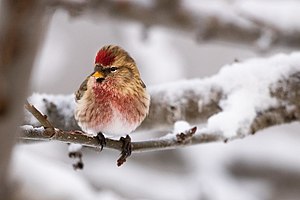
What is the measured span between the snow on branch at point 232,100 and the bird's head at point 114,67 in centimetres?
25

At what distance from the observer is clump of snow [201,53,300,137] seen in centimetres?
110

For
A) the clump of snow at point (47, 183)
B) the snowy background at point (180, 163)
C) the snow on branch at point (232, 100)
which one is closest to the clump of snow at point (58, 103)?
the snow on branch at point (232, 100)

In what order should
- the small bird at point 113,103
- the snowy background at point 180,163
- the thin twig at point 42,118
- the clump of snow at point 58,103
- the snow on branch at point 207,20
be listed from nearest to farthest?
the thin twig at point 42,118
the small bird at point 113,103
the clump of snow at point 58,103
the snow on branch at point 207,20
the snowy background at point 180,163

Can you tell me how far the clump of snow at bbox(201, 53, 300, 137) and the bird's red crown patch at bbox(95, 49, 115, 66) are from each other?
0.36 metres

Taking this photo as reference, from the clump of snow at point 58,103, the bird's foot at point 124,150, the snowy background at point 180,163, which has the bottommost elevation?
the bird's foot at point 124,150

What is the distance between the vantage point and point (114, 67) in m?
0.78

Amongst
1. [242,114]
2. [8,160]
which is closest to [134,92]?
[242,114]

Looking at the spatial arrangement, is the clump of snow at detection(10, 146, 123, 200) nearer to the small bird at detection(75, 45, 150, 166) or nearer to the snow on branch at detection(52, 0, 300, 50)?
the snow on branch at detection(52, 0, 300, 50)

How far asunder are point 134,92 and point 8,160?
555 mm

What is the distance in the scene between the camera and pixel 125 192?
3.29 metres

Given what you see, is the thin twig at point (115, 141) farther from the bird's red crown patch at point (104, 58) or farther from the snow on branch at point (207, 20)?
the snow on branch at point (207, 20)

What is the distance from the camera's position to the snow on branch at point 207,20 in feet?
6.32

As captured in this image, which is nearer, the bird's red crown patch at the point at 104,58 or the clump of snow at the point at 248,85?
the bird's red crown patch at the point at 104,58

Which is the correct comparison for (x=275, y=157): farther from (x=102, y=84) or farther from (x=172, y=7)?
(x=102, y=84)
